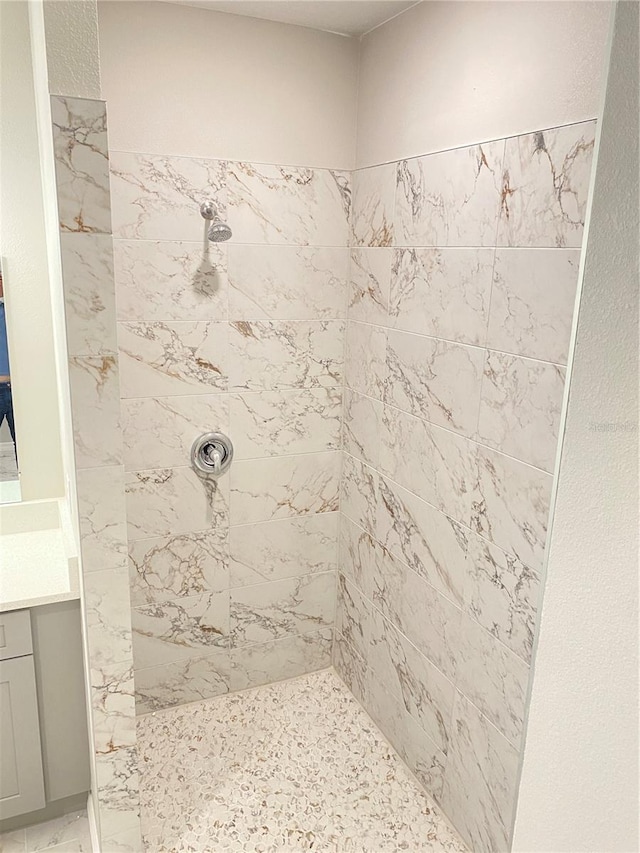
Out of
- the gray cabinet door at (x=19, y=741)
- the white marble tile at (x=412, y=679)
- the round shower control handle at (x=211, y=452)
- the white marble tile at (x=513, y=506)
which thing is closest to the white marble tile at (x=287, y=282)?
the round shower control handle at (x=211, y=452)

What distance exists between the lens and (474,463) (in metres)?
1.91

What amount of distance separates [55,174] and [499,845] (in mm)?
2223

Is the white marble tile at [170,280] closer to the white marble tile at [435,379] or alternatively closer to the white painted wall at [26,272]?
the white painted wall at [26,272]

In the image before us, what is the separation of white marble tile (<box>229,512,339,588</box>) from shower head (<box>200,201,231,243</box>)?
115 cm

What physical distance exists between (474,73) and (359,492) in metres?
1.54

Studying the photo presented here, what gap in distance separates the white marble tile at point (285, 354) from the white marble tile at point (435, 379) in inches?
13.7

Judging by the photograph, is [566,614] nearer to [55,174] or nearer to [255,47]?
[55,174]

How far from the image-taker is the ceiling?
6.77 ft

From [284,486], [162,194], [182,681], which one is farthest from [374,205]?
[182,681]

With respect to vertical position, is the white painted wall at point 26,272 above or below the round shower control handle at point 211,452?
above

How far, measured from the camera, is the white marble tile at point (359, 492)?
98.7 inches

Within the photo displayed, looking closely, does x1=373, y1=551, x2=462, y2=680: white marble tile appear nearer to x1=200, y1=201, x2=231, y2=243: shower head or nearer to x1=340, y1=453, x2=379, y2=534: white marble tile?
x1=340, y1=453, x2=379, y2=534: white marble tile

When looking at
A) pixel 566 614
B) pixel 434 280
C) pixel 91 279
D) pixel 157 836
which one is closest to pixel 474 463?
pixel 434 280

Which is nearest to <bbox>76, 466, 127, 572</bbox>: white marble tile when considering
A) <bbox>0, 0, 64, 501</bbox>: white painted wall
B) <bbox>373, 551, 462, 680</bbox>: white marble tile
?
<bbox>0, 0, 64, 501</bbox>: white painted wall
